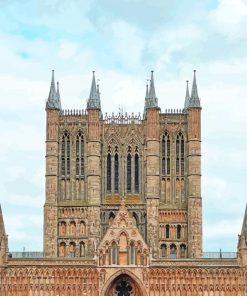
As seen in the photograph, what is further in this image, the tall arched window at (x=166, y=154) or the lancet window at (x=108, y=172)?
Result: the tall arched window at (x=166, y=154)

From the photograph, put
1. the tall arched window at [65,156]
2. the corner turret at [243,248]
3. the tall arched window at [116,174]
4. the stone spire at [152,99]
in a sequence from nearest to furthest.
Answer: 1. the corner turret at [243,248]
2. the tall arched window at [116,174]
3. the tall arched window at [65,156]
4. the stone spire at [152,99]

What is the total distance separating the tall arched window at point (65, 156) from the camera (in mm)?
121875

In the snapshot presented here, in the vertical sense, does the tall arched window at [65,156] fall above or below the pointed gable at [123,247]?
above

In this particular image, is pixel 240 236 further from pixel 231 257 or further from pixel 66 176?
pixel 66 176

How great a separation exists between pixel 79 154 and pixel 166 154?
1009cm

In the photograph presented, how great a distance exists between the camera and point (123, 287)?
107125mm

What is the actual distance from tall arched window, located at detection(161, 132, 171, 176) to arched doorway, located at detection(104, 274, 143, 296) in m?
19.0

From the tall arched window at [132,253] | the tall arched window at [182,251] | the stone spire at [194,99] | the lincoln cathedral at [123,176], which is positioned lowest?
the tall arched window at [132,253]

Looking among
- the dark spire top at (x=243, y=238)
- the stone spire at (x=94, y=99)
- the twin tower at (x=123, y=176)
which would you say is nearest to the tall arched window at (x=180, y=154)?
the twin tower at (x=123, y=176)

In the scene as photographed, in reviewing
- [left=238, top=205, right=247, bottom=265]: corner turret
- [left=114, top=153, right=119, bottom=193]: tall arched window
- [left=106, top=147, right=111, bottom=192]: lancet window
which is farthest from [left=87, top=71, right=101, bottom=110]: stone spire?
[left=238, top=205, right=247, bottom=265]: corner turret

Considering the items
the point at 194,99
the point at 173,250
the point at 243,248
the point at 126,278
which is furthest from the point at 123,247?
the point at 194,99

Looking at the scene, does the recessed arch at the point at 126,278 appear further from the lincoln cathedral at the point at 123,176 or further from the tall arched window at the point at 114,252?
the lincoln cathedral at the point at 123,176

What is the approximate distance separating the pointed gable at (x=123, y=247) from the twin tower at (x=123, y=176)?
11116 mm

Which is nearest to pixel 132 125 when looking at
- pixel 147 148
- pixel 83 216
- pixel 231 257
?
pixel 147 148
